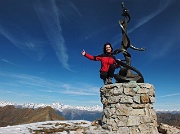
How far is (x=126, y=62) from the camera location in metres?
12.1

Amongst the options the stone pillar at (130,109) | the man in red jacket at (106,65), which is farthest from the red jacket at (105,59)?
the stone pillar at (130,109)

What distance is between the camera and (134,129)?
10.4 m

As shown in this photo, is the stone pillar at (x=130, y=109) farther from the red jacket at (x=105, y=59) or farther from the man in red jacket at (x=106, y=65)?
the red jacket at (x=105, y=59)

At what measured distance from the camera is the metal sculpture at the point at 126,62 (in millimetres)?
11492

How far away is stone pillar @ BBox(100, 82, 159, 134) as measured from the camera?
1049 cm

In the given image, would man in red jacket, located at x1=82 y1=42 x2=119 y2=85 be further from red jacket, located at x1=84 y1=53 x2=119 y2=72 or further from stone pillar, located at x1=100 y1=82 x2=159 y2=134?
stone pillar, located at x1=100 y1=82 x2=159 y2=134

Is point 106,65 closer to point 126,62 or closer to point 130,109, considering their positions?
point 126,62

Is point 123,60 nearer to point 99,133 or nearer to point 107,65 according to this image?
point 107,65

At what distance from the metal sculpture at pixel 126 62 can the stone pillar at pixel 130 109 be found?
56cm

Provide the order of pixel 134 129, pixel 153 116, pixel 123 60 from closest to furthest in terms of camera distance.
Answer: pixel 134 129, pixel 153 116, pixel 123 60

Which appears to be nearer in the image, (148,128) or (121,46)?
(148,128)

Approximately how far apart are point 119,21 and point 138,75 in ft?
11.7

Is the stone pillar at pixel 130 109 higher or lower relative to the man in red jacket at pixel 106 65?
lower

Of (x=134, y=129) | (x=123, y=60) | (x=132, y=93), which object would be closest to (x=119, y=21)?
(x=123, y=60)
